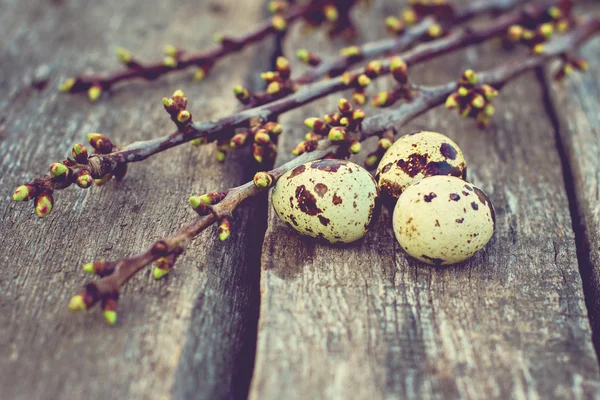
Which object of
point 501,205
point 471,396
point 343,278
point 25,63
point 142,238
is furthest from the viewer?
point 25,63

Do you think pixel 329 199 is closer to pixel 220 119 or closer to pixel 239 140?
pixel 239 140

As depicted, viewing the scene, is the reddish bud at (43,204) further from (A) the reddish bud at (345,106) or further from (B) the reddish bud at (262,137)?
(A) the reddish bud at (345,106)

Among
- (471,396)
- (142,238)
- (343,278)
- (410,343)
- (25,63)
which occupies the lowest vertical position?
(471,396)

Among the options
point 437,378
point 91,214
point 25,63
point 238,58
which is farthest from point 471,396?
point 25,63

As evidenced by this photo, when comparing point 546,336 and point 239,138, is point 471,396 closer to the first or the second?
point 546,336

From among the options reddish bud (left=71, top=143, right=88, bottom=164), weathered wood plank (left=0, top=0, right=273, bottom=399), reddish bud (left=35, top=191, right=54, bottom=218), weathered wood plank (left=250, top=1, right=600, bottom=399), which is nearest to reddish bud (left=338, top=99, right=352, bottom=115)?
weathered wood plank (left=250, top=1, right=600, bottom=399)

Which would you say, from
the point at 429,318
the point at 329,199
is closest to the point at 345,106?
the point at 329,199
